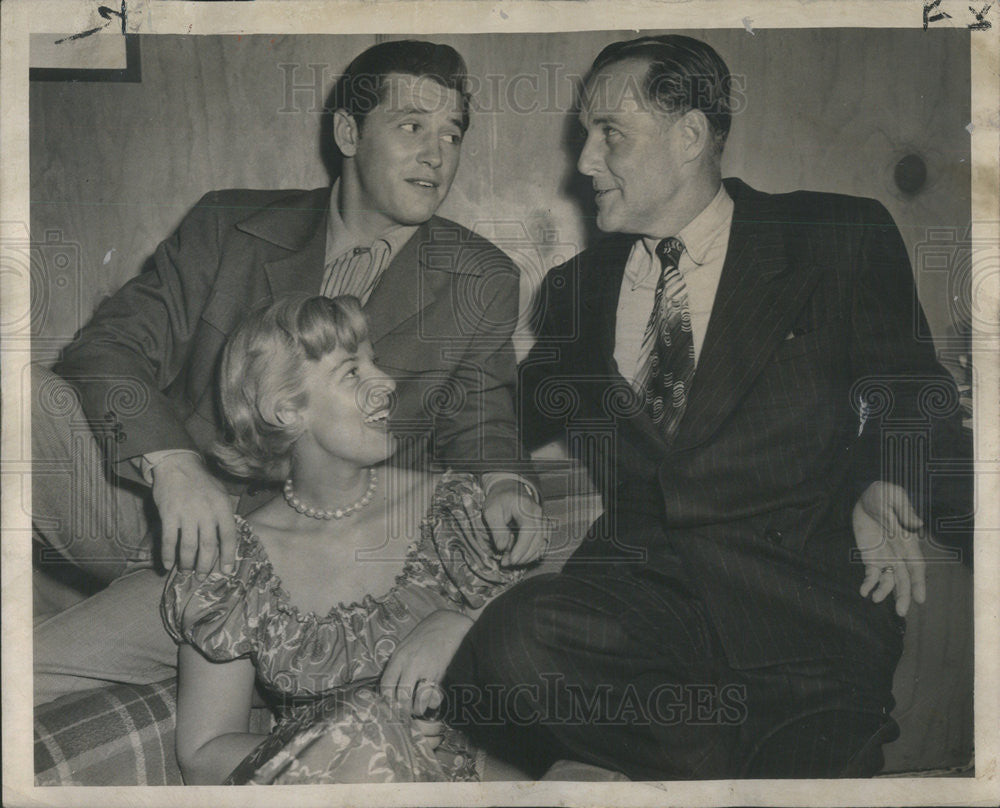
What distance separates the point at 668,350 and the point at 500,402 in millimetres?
481

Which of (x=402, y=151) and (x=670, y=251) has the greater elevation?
(x=402, y=151)

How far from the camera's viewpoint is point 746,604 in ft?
8.92

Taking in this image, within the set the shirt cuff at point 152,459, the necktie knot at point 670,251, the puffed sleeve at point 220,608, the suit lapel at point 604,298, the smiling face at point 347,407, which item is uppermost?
the necktie knot at point 670,251

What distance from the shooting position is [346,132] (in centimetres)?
281

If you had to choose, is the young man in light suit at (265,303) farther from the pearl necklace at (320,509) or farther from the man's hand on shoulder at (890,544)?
the man's hand on shoulder at (890,544)

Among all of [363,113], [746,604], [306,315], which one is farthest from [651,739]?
[363,113]

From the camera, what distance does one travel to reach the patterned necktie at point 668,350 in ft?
9.01

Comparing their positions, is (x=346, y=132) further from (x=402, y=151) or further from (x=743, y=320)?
(x=743, y=320)

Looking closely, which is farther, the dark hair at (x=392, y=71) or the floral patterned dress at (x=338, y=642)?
the dark hair at (x=392, y=71)

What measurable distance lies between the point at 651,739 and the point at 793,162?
164 cm

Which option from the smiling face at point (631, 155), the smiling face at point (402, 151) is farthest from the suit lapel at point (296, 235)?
the smiling face at point (631, 155)

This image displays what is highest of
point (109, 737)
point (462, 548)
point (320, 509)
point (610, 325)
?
point (610, 325)

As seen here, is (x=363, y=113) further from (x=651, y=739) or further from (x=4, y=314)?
(x=651, y=739)

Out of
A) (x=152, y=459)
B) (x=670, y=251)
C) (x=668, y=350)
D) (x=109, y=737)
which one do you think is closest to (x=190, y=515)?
(x=152, y=459)
